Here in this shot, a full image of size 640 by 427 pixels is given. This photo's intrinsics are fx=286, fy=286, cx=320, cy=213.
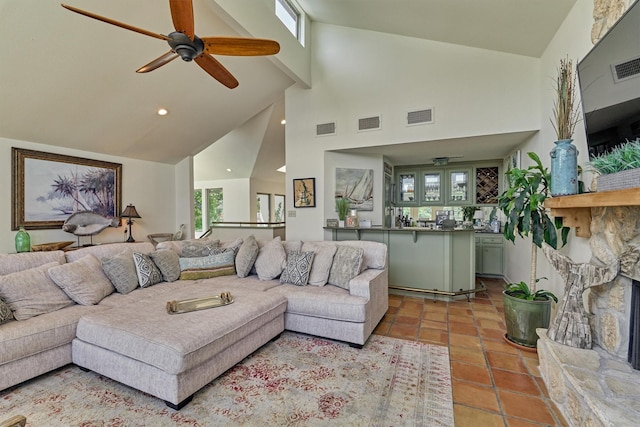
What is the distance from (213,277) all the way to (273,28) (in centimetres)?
350

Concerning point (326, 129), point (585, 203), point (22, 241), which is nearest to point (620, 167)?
point (585, 203)

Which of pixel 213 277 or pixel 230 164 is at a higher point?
pixel 230 164

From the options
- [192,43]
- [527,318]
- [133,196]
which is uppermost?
[192,43]

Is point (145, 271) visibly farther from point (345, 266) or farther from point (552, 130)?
point (552, 130)

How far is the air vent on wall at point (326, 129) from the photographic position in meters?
4.88

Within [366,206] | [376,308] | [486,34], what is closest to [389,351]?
[376,308]

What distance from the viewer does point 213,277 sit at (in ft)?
11.6

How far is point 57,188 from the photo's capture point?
14.4 feet

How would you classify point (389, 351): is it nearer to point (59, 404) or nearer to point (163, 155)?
point (59, 404)

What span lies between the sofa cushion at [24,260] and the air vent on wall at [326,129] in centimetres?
384

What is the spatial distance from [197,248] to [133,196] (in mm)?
2880

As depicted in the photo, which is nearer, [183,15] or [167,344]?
[167,344]

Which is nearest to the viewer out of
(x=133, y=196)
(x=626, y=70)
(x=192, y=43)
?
(x=626, y=70)

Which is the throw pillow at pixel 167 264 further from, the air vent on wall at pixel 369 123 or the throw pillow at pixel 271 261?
the air vent on wall at pixel 369 123
